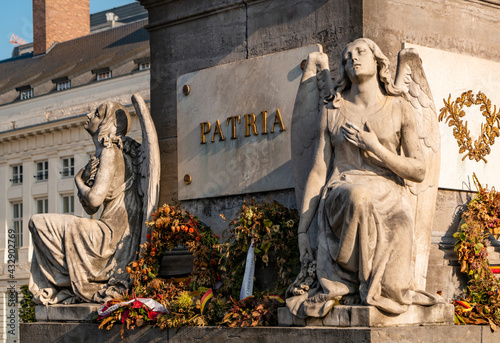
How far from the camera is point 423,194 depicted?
935 centimetres

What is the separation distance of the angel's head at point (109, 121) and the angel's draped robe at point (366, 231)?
9.99 ft

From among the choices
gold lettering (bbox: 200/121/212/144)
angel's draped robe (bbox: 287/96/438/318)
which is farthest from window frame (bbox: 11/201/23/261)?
angel's draped robe (bbox: 287/96/438/318)

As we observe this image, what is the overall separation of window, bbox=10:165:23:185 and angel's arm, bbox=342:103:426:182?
42.3m

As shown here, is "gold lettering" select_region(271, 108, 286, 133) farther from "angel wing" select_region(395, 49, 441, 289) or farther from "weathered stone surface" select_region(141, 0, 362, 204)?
"angel wing" select_region(395, 49, 441, 289)

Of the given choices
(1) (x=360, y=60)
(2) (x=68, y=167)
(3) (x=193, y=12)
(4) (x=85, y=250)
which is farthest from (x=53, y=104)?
(1) (x=360, y=60)

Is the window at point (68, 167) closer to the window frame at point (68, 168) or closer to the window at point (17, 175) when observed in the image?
the window frame at point (68, 168)

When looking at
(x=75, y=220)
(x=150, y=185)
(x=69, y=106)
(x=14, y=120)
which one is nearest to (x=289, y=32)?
(x=150, y=185)

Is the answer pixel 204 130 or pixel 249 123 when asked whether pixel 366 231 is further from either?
pixel 204 130

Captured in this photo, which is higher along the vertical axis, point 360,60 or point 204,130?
point 360,60

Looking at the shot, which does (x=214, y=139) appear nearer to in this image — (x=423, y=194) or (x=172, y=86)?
(x=172, y=86)

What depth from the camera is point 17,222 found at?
49.7 m

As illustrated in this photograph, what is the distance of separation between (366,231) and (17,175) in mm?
43388

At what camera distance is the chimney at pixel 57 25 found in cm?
5262

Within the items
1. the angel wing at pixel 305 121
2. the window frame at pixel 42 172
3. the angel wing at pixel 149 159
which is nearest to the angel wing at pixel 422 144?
the angel wing at pixel 305 121
